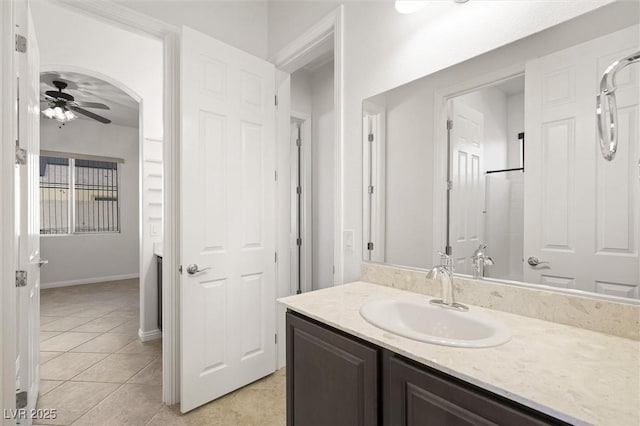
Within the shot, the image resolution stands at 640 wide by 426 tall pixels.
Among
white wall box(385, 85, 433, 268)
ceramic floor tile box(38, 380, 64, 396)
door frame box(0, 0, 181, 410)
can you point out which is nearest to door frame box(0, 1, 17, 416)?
door frame box(0, 0, 181, 410)

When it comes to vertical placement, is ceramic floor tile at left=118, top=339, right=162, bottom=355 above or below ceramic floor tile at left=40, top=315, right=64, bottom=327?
below

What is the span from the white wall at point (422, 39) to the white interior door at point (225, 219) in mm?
635

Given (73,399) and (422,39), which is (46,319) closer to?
(73,399)

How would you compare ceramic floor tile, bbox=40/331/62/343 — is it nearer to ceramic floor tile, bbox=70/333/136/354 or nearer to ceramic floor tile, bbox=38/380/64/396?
ceramic floor tile, bbox=70/333/136/354

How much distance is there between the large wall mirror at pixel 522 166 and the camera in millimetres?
916

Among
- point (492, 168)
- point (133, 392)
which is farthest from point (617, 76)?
point (133, 392)

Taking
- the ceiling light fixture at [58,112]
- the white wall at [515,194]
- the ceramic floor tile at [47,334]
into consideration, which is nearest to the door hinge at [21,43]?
the white wall at [515,194]

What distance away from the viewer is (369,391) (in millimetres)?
929

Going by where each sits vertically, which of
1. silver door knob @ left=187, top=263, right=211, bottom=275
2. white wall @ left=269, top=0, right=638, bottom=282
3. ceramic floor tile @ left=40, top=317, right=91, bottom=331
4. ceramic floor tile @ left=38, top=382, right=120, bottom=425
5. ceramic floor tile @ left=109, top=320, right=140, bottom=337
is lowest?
ceramic floor tile @ left=109, top=320, right=140, bottom=337

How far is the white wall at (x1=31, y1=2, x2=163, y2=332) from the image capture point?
107 inches

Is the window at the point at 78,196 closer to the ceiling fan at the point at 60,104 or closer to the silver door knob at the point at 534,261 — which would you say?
the ceiling fan at the point at 60,104

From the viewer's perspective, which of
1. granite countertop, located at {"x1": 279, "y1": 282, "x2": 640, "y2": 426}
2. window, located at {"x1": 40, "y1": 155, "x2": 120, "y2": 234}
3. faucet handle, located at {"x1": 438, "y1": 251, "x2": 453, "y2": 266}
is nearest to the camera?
granite countertop, located at {"x1": 279, "y1": 282, "x2": 640, "y2": 426}

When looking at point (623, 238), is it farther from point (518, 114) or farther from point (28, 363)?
point (28, 363)

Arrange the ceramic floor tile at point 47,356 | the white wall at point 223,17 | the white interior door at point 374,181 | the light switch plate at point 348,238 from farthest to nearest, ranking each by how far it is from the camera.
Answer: the ceramic floor tile at point 47,356 → the white wall at point 223,17 → the light switch plate at point 348,238 → the white interior door at point 374,181
